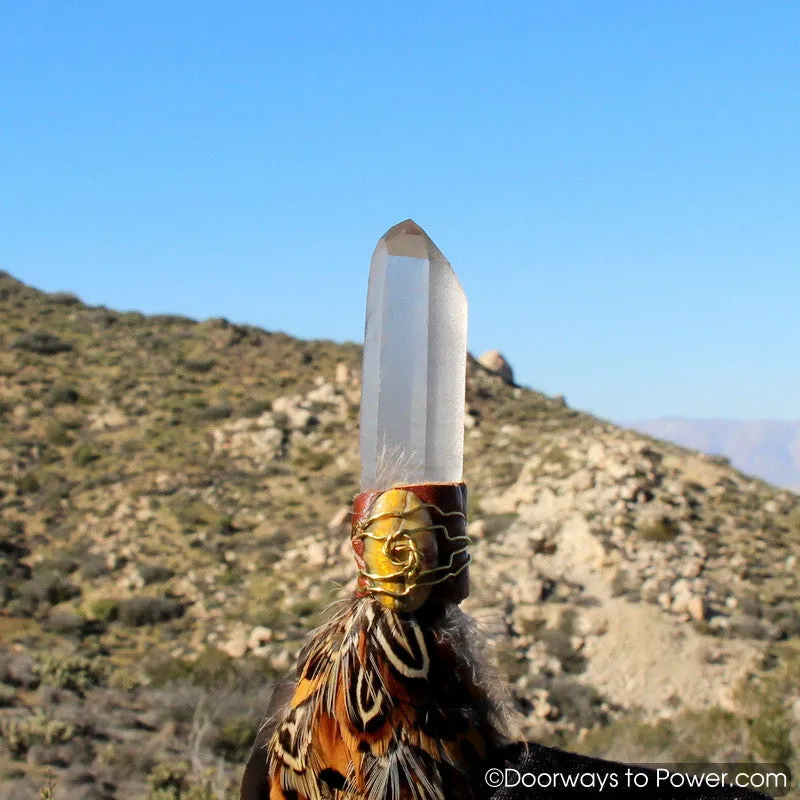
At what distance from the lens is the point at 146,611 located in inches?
671

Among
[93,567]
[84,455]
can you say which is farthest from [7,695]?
[84,455]

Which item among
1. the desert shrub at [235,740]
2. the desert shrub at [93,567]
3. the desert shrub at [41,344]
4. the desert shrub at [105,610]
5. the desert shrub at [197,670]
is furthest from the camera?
the desert shrub at [41,344]

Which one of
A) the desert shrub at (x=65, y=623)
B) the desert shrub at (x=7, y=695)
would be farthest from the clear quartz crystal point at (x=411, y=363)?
the desert shrub at (x=65, y=623)

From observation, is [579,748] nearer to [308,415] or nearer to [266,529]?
[266,529]

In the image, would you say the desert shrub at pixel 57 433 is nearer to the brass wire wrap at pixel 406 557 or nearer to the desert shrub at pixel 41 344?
the desert shrub at pixel 41 344

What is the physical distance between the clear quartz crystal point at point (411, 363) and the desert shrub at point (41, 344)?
104 feet

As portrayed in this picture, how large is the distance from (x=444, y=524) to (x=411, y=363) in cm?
28

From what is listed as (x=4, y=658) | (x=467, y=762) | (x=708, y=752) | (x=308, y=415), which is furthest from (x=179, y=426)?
(x=467, y=762)

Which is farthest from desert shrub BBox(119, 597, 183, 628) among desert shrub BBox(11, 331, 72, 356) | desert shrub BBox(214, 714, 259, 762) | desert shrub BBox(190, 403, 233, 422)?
desert shrub BBox(11, 331, 72, 356)

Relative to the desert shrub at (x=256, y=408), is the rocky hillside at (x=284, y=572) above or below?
below

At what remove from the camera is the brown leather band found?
1.55 metres

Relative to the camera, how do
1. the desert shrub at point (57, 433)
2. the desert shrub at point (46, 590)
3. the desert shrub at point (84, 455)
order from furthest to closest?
the desert shrub at point (57, 433) → the desert shrub at point (84, 455) → the desert shrub at point (46, 590)

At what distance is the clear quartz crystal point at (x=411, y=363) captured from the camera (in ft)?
4.99

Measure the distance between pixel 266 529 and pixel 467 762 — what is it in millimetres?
19723
